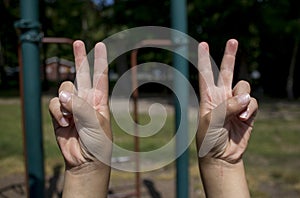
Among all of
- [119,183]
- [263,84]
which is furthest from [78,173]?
[263,84]

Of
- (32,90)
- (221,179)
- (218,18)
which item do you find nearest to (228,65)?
(221,179)

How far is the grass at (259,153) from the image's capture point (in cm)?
387

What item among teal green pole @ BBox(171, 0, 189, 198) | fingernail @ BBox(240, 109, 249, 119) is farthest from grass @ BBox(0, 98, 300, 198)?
fingernail @ BBox(240, 109, 249, 119)

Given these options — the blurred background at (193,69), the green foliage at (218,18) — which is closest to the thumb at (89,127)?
the blurred background at (193,69)

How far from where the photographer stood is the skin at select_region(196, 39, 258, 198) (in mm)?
933

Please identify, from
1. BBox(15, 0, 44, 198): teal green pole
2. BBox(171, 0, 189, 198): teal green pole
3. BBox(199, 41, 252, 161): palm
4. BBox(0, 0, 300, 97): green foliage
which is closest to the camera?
BBox(199, 41, 252, 161): palm

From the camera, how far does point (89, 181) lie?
0.91 meters

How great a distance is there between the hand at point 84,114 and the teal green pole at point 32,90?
3.76ft

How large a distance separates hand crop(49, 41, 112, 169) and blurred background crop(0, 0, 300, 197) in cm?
35

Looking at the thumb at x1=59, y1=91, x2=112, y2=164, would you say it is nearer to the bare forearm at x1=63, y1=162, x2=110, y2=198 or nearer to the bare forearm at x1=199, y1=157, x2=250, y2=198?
the bare forearm at x1=63, y1=162, x2=110, y2=198

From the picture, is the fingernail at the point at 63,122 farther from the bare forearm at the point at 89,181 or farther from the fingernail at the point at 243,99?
the fingernail at the point at 243,99

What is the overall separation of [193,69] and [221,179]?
42cm

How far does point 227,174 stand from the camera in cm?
96

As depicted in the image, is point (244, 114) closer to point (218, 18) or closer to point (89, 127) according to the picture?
point (89, 127)
